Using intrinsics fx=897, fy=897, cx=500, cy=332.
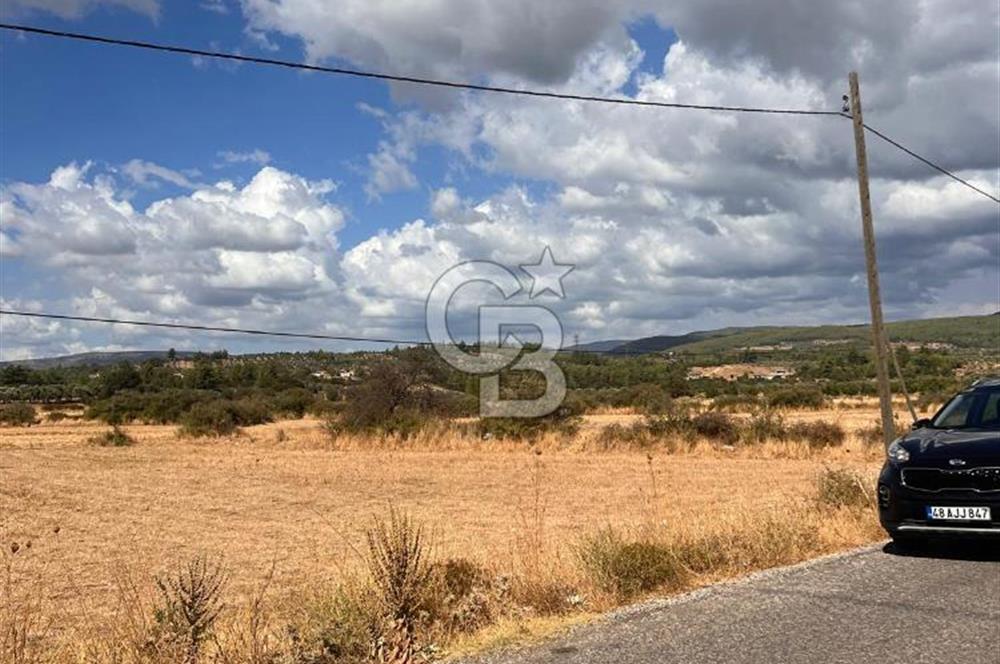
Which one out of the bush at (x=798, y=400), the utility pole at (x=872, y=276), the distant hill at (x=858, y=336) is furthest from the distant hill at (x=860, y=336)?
the utility pole at (x=872, y=276)

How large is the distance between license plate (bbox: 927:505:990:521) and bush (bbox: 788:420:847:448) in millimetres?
21798

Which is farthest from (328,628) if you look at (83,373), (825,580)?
(83,373)

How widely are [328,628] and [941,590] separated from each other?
5.12 metres

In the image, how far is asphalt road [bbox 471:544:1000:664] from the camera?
580 centimetres

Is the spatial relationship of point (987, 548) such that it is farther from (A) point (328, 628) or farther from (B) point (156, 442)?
(B) point (156, 442)

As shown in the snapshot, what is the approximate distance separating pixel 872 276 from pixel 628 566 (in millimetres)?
8849

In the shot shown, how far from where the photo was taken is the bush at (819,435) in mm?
30391

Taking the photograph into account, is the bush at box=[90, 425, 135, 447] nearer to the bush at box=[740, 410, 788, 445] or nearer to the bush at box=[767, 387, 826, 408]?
the bush at box=[740, 410, 788, 445]

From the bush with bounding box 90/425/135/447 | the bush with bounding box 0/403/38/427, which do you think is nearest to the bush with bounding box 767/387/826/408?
the bush with bounding box 90/425/135/447

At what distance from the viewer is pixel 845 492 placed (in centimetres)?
1252

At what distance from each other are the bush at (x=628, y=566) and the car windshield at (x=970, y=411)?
4042mm

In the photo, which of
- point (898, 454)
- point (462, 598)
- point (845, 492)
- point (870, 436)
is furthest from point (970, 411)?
point (870, 436)

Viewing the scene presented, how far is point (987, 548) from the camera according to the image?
957 centimetres

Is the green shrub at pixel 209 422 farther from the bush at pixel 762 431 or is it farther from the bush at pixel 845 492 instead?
the bush at pixel 845 492
